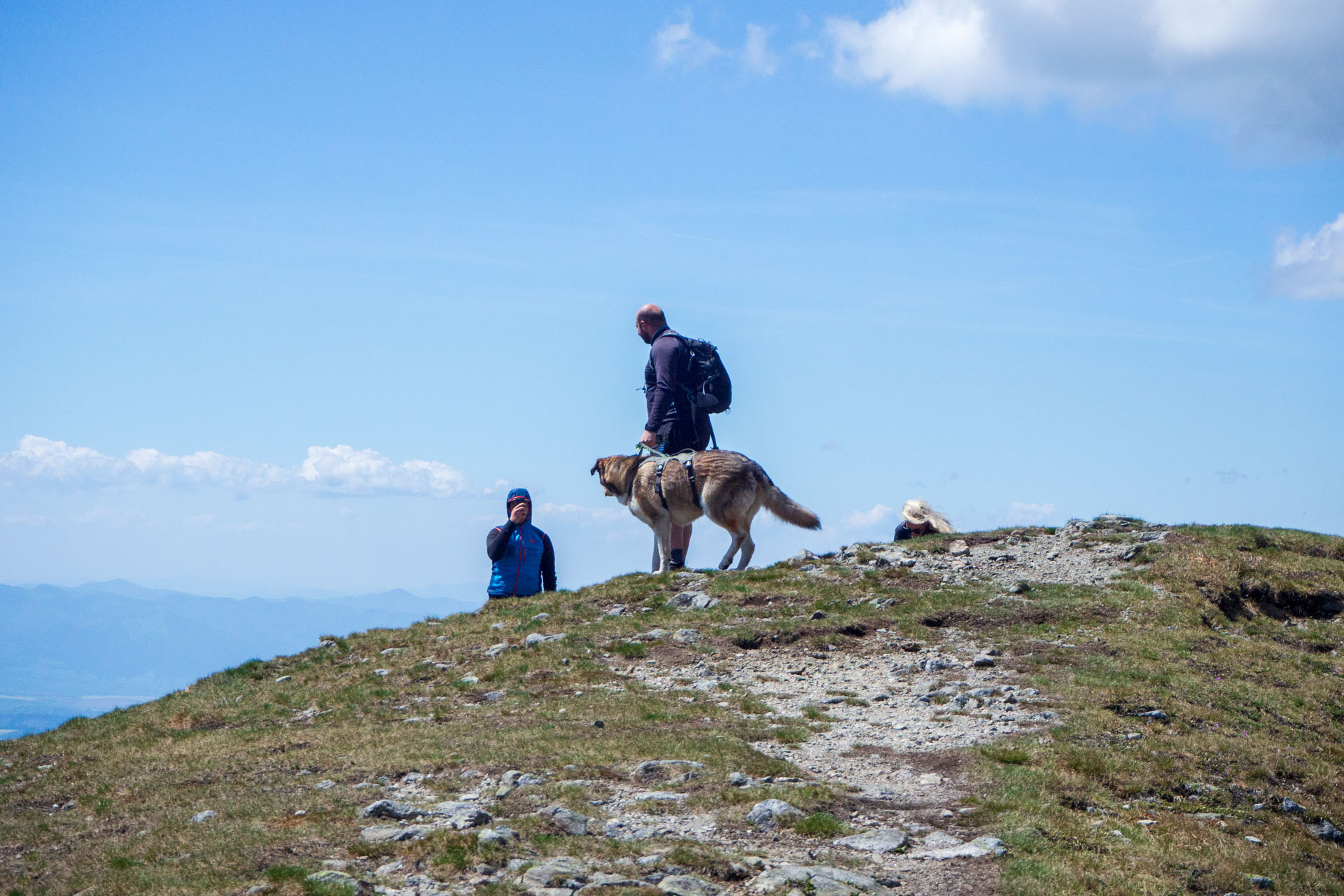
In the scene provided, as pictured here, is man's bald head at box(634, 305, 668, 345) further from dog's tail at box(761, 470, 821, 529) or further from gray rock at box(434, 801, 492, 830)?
gray rock at box(434, 801, 492, 830)

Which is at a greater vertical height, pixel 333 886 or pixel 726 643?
pixel 726 643

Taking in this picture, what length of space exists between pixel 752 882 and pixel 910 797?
2.63m

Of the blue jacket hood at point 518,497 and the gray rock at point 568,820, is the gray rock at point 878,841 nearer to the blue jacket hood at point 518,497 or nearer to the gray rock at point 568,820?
the gray rock at point 568,820

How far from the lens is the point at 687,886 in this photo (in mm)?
7312

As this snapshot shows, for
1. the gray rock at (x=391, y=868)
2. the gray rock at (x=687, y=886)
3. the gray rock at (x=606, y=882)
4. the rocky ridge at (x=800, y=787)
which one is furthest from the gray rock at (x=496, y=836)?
the gray rock at (x=687, y=886)

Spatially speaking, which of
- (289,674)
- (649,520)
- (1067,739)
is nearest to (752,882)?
(1067,739)

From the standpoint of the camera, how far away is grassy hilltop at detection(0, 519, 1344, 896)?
8.36 m

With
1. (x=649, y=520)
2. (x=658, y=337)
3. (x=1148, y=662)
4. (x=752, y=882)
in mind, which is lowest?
(x=752, y=882)

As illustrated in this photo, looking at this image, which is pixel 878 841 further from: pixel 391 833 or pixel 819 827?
pixel 391 833

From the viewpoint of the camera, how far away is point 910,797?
9664 mm

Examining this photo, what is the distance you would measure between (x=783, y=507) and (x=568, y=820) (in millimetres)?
11667

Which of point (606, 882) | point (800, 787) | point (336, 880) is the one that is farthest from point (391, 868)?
point (800, 787)

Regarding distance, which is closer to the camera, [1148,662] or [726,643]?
[1148,662]

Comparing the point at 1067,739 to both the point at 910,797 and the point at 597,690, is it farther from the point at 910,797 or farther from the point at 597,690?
the point at 597,690
